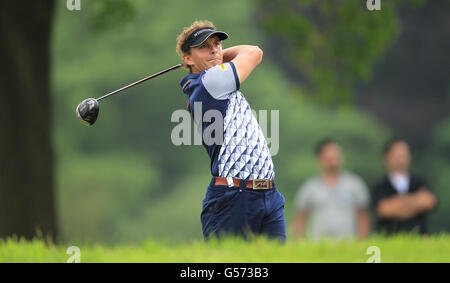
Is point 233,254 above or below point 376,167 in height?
below

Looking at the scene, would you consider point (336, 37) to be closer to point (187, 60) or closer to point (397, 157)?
point (397, 157)

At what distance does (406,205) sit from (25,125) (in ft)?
16.2

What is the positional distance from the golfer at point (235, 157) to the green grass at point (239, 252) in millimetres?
180

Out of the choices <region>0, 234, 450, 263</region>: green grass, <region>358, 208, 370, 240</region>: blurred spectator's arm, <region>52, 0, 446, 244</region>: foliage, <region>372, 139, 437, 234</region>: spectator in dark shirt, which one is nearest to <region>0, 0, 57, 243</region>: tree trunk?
<region>358, 208, 370, 240</region>: blurred spectator's arm

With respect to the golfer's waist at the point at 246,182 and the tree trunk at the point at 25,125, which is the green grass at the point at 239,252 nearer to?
the golfer's waist at the point at 246,182

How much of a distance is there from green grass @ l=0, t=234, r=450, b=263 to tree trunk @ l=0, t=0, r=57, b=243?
4.03m

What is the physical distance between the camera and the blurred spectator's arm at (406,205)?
28.8ft

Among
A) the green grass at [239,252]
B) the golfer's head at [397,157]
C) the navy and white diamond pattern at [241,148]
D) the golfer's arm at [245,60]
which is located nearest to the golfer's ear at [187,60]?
the golfer's arm at [245,60]

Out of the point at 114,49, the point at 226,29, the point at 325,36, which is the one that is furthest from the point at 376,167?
the point at 325,36
